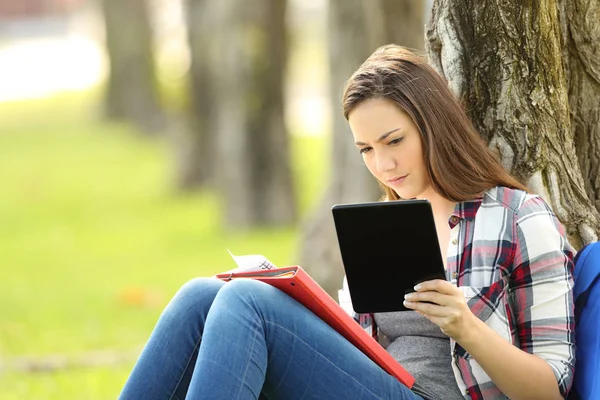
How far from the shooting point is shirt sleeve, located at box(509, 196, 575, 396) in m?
2.95

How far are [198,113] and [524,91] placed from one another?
33.7 feet

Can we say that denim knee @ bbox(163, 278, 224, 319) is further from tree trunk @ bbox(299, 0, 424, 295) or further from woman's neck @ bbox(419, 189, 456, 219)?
tree trunk @ bbox(299, 0, 424, 295)

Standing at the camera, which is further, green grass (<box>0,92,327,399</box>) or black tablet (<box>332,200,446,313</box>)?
green grass (<box>0,92,327,399</box>)

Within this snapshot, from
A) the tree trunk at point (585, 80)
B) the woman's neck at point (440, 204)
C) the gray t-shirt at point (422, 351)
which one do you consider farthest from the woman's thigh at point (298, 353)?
the tree trunk at point (585, 80)

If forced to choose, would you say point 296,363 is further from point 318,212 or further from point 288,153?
point 288,153

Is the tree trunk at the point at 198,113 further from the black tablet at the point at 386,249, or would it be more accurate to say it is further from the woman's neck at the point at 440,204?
the black tablet at the point at 386,249

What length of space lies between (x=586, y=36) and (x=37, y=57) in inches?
1439

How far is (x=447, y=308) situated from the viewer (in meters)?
2.81

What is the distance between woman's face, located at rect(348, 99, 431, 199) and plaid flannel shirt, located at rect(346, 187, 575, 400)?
0.24 metres

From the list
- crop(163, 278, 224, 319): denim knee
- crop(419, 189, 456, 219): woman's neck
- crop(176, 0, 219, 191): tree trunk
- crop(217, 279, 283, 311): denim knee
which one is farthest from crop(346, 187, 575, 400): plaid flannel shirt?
crop(176, 0, 219, 191): tree trunk

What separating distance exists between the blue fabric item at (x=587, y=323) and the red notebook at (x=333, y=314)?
1.52 feet

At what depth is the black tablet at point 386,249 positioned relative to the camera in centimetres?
285

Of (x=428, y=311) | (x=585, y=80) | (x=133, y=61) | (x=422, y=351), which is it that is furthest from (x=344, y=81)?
(x=133, y=61)

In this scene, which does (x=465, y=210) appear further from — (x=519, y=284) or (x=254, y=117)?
(x=254, y=117)
